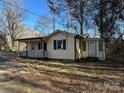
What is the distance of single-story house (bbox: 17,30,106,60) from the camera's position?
26844 millimetres

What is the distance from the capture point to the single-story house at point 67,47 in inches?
1057

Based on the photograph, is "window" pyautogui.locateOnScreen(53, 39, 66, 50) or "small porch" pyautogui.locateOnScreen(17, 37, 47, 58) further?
"small porch" pyautogui.locateOnScreen(17, 37, 47, 58)

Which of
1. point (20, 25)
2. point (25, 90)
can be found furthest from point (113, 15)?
point (20, 25)

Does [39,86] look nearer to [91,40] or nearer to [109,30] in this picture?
[109,30]

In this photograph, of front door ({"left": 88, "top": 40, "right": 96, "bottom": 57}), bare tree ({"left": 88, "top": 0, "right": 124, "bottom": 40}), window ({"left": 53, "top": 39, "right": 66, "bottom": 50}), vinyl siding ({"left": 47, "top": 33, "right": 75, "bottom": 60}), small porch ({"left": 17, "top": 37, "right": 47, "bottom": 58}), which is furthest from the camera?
small porch ({"left": 17, "top": 37, "right": 47, "bottom": 58})

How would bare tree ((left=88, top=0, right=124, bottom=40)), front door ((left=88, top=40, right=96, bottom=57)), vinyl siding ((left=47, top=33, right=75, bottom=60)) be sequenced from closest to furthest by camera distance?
bare tree ((left=88, top=0, right=124, bottom=40))
vinyl siding ((left=47, top=33, right=75, bottom=60))
front door ((left=88, top=40, right=96, bottom=57))

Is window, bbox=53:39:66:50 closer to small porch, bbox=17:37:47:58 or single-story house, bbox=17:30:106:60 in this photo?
single-story house, bbox=17:30:106:60

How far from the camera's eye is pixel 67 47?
26953mm

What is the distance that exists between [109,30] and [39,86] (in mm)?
7636

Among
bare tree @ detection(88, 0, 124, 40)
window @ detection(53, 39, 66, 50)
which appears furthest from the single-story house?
bare tree @ detection(88, 0, 124, 40)

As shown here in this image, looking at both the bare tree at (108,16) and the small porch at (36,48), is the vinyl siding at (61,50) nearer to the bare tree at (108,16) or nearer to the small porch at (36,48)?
the small porch at (36,48)

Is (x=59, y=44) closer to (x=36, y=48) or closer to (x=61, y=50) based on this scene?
(x=61, y=50)

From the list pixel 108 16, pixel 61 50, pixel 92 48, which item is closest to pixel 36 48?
pixel 61 50

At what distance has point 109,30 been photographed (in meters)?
15.9
